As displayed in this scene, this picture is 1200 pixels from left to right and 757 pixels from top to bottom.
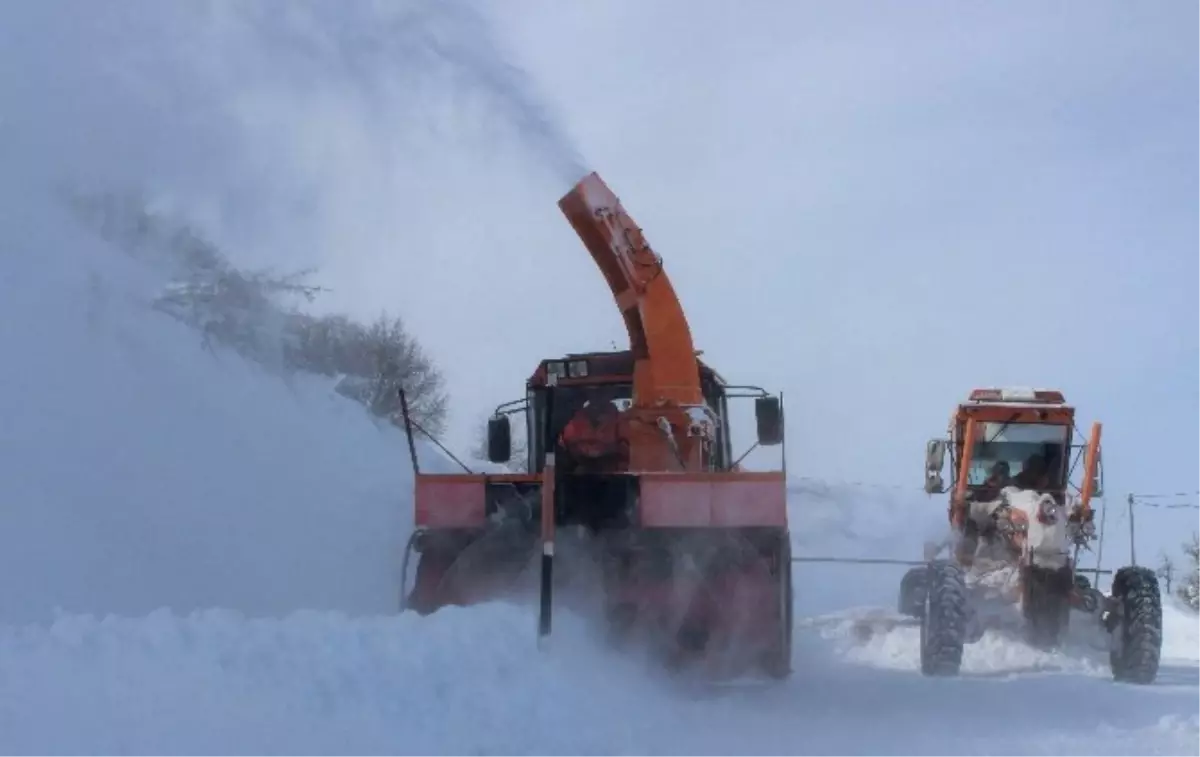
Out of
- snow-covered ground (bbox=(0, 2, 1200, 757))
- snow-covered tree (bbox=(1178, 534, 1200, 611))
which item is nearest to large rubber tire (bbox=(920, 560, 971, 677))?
snow-covered ground (bbox=(0, 2, 1200, 757))

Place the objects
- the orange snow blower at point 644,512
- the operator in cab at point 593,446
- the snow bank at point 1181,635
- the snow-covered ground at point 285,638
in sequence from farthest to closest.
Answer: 1. the snow bank at point 1181,635
2. the operator in cab at point 593,446
3. the orange snow blower at point 644,512
4. the snow-covered ground at point 285,638

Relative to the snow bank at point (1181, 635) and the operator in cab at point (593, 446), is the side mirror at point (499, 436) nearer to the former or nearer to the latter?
the operator in cab at point (593, 446)

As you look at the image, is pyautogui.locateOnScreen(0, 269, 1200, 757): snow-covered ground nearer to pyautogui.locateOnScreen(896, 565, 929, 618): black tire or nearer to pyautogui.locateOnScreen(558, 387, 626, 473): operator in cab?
pyautogui.locateOnScreen(896, 565, 929, 618): black tire

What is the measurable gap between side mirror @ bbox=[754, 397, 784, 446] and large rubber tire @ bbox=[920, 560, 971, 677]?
2193mm

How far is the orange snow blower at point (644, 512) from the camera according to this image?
378 inches

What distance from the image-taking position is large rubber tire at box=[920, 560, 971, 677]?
11.8 m

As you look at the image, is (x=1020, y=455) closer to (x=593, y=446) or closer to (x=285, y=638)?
(x=593, y=446)

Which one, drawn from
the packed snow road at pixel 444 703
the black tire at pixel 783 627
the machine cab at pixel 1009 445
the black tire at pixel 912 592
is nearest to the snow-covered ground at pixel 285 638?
the packed snow road at pixel 444 703

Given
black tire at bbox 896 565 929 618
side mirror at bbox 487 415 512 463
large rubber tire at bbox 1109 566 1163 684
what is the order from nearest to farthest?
large rubber tire at bbox 1109 566 1163 684 → side mirror at bbox 487 415 512 463 → black tire at bbox 896 565 929 618

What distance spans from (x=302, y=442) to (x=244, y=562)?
297 inches

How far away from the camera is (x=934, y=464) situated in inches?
580

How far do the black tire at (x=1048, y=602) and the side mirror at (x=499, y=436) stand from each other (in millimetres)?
4971

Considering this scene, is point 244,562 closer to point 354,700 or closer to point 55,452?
point 55,452

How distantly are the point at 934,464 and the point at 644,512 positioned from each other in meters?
6.15
